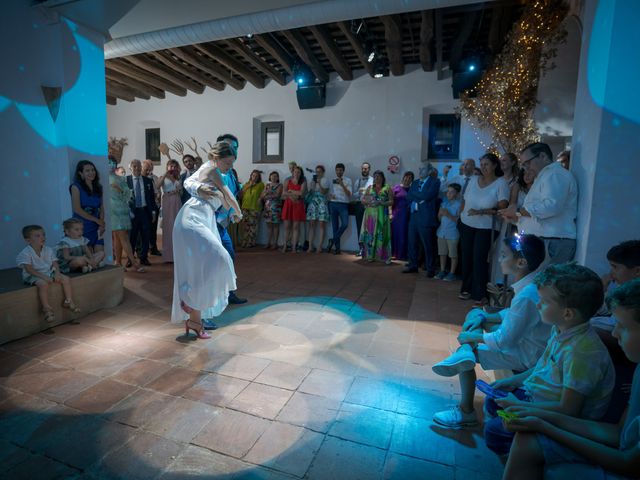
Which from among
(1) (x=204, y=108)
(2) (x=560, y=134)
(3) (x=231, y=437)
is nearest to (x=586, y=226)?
(3) (x=231, y=437)

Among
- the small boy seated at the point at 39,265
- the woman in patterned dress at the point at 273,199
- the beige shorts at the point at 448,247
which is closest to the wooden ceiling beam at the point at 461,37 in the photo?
the beige shorts at the point at 448,247

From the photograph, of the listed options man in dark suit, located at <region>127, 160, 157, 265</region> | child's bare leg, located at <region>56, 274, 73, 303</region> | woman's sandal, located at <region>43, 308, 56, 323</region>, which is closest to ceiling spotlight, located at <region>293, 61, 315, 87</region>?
man in dark suit, located at <region>127, 160, 157, 265</region>

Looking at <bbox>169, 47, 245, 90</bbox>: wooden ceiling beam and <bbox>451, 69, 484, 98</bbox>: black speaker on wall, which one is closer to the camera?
<bbox>451, 69, 484, 98</bbox>: black speaker on wall

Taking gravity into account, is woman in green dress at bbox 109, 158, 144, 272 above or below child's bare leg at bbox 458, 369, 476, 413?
above

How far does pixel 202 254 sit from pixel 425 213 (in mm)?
3584

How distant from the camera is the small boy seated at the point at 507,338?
1781 mm

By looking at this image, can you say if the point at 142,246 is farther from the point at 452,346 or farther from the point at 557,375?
the point at 557,375

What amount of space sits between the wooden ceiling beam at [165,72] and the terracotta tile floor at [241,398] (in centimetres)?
479

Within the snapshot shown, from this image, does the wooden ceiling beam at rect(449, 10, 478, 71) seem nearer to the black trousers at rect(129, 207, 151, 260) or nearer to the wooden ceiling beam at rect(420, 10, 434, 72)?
the wooden ceiling beam at rect(420, 10, 434, 72)

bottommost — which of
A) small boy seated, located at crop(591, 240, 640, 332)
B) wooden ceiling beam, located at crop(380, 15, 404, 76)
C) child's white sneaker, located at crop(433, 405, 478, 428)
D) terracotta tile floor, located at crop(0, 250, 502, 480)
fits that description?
terracotta tile floor, located at crop(0, 250, 502, 480)

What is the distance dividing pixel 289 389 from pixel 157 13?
14.0 ft

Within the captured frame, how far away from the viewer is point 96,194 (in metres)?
4.11

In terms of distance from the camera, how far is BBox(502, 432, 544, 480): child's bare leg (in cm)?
116

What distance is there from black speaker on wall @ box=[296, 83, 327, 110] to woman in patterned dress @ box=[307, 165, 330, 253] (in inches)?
52.7
